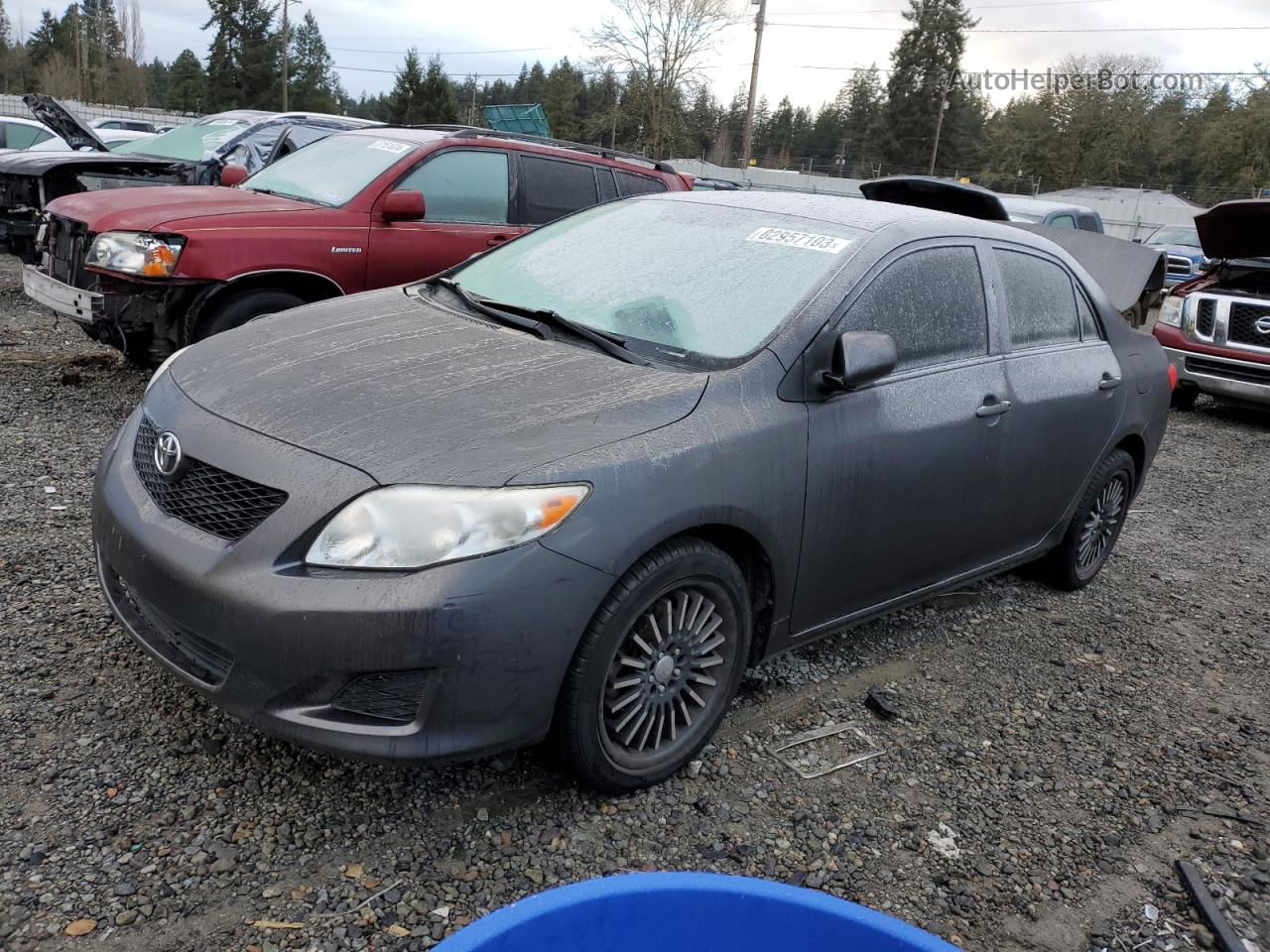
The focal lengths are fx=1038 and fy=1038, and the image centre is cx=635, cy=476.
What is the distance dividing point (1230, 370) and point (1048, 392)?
6.36 m

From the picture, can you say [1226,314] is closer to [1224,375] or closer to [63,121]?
[1224,375]

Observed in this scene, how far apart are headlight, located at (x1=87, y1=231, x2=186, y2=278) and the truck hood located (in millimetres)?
56

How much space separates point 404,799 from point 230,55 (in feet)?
255

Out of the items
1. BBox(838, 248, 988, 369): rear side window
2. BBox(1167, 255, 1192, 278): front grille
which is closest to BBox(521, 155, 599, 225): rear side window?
BBox(838, 248, 988, 369): rear side window

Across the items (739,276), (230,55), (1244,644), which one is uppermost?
(230,55)

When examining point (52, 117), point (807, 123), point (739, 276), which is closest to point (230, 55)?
point (807, 123)

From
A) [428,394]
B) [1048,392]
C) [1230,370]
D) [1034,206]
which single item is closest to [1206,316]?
[1230,370]

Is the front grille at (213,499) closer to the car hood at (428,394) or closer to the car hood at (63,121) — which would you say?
the car hood at (428,394)

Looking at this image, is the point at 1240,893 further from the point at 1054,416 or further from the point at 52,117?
the point at 52,117

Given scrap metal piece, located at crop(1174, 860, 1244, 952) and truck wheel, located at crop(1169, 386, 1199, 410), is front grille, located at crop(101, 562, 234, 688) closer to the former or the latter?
scrap metal piece, located at crop(1174, 860, 1244, 952)

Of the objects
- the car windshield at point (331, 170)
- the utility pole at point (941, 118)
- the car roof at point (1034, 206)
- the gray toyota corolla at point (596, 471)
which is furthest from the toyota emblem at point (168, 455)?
the utility pole at point (941, 118)

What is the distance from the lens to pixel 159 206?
19.2ft

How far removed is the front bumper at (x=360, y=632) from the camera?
2326 mm

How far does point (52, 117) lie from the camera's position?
10.7 m
